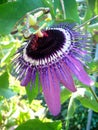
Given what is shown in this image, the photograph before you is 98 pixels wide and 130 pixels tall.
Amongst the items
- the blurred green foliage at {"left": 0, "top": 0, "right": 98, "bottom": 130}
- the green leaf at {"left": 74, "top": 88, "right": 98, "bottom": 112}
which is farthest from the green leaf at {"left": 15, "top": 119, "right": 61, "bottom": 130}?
the green leaf at {"left": 74, "top": 88, "right": 98, "bottom": 112}

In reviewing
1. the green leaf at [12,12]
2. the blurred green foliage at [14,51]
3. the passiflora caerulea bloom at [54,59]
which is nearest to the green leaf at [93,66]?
the blurred green foliage at [14,51]

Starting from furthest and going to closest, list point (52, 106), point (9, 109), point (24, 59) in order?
point (9, 109)
point (24, 59)
point (52, 106)

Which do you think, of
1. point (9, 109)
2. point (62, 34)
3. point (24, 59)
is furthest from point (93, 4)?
point (9, 109)

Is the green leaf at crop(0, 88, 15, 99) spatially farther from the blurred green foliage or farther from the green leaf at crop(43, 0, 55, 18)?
the green leaf at crop(43, 0, 55, 18)

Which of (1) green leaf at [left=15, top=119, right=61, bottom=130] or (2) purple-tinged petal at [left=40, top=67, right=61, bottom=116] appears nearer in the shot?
(2) purple-tinged petal at [left=40, top=67, right=61, bottom=116]

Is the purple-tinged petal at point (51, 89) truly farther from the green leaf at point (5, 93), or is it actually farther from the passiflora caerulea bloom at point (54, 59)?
the green leaf at point (5, 93)

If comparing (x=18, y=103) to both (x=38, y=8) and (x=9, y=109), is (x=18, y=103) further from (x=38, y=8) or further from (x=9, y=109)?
(x=38, y=8)
